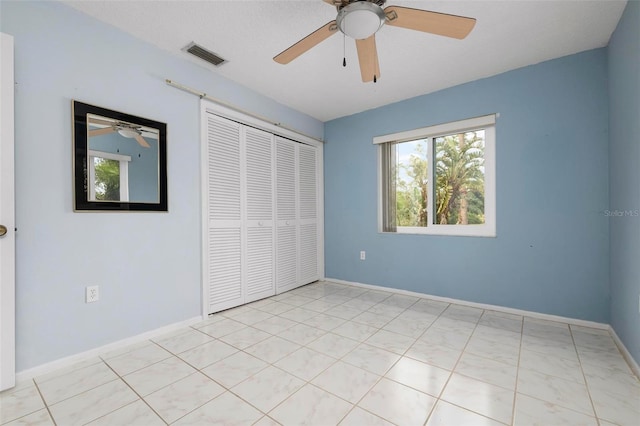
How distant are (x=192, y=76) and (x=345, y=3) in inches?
67.3

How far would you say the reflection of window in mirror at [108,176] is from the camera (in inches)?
77.7

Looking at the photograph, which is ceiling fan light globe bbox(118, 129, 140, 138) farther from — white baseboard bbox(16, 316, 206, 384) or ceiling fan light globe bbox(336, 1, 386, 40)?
ceiling fan light globe bbox(336, 1, 386, 40)

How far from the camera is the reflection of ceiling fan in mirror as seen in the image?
1989 mm

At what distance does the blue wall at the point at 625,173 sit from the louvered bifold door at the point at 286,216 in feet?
10.2

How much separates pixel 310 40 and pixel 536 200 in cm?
250

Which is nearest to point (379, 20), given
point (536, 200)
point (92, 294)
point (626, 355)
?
point (536, 200)

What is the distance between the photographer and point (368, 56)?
1922 mm

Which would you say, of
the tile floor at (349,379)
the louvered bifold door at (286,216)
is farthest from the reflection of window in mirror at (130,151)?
the louvered bifold door at (286,216)

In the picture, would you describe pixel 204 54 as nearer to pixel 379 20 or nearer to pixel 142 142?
pixel 142 142

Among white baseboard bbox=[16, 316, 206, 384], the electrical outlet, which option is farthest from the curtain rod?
white baseboard bbox=[16, 316, 206, 384]

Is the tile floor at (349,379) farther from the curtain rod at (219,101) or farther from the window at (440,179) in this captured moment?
the curtain rod at (219,101)

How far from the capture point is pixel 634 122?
1760 mm

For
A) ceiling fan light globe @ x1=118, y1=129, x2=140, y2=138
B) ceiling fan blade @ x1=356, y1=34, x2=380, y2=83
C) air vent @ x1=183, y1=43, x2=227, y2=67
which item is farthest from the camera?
air vent @ x1=183, y1=43, x2=227, y2=67

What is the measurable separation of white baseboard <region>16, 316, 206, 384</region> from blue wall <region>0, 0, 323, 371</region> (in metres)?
0.03
